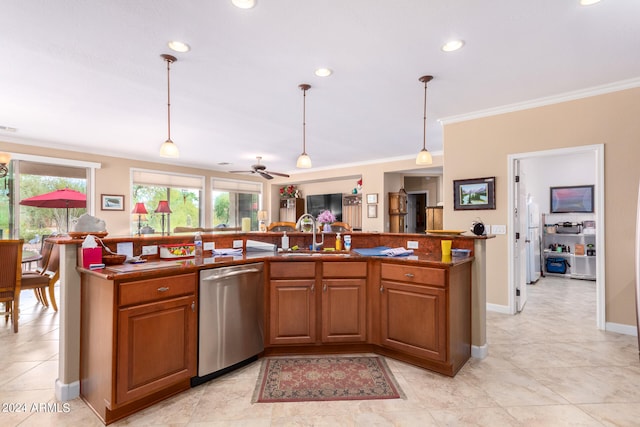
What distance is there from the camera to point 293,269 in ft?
8.86

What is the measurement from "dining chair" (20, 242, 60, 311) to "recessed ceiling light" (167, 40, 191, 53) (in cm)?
298

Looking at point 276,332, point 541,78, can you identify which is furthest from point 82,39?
point 541,78

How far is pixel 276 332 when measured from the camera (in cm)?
269

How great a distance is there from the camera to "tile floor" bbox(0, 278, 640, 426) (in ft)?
6.21

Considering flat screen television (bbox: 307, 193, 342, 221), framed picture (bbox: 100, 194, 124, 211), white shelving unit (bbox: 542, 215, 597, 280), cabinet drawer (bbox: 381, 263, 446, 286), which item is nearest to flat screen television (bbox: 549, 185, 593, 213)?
white shelving unit (bbox: 542, 215, 597, 280)

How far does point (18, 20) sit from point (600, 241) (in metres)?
5.64

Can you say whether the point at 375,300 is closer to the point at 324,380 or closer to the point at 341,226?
the point at 324,380

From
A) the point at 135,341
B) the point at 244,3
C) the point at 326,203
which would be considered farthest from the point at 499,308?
the point at 326,203

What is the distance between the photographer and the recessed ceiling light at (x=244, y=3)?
2.03m

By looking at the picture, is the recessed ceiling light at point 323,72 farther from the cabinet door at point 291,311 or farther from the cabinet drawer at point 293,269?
the cabinet door at point 291,311

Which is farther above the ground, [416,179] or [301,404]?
[416,179]

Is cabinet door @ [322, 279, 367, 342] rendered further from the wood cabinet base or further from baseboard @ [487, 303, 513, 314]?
baseboard @ [487, 303, 513, 314]

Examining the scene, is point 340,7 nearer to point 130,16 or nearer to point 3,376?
point 130,16

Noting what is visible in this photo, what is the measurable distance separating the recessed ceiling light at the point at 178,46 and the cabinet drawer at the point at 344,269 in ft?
7.11
